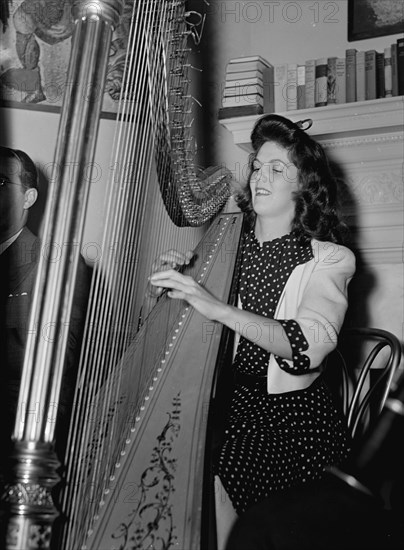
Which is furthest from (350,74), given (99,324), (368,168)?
(99,324)

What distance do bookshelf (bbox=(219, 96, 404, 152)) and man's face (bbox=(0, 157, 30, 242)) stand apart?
935mm

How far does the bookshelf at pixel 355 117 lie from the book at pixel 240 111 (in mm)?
46

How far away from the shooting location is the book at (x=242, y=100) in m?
3.04

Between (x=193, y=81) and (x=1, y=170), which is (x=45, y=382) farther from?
(x=193, y=81)

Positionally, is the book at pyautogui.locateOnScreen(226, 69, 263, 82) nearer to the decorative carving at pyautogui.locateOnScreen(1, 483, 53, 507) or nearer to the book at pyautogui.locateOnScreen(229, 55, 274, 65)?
the book at pyautogui.locateOnScreen(229, 55, 274, 65)

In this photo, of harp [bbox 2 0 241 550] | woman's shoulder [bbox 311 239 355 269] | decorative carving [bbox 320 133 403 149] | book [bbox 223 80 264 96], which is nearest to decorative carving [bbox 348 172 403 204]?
decorative carving [bbox 320 133 403 149]

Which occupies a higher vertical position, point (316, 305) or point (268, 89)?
point (268, 89)

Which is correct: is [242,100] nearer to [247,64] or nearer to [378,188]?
[247,64]

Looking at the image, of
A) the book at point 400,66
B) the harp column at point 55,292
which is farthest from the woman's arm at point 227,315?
the book at point 400,66

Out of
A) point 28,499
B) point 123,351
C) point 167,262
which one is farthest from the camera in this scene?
point 167,262

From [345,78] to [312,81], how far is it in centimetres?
13

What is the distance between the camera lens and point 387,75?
9.32 ft

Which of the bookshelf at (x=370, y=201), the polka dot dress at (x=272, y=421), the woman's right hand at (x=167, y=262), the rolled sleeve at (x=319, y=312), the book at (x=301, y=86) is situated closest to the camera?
the polka dot dress at (x=272, y=421)

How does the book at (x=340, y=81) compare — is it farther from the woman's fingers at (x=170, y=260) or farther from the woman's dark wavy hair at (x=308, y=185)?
the woman's fingers at (x=170, y=260)
